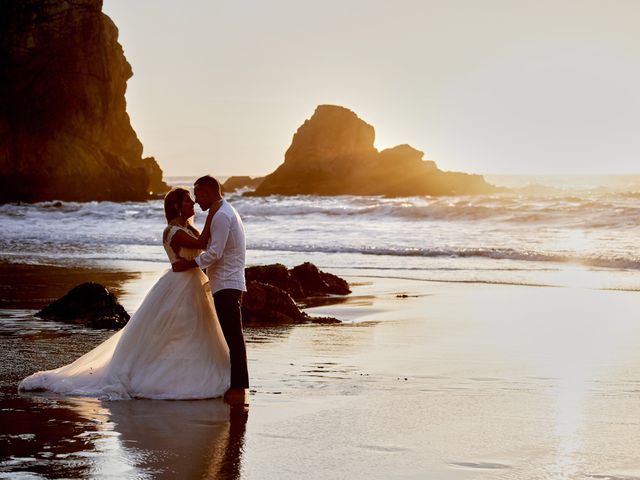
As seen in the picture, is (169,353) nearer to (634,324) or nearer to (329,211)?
(634,324)

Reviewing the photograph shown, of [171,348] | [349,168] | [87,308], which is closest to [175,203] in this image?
[171,348]

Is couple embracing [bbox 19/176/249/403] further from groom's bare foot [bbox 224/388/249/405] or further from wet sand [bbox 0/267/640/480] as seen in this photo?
wet sand [bbox 0/267/640/480]

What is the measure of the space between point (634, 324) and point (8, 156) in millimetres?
59146

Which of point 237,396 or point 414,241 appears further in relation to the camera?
point 414,241

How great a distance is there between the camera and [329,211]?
42.4m

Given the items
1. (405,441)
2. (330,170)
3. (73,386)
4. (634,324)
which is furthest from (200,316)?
(330,170)

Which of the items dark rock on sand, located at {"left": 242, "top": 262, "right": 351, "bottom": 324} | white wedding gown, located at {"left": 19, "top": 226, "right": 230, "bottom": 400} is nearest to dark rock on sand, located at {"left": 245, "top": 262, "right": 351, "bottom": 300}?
dark rock on sand, located at {"left": 242, "top": 262, "right": 351, "bottom": 324}

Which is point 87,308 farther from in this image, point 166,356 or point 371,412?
point 371,412

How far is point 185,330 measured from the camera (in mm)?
7297

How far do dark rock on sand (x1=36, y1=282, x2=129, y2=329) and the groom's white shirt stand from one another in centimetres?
383

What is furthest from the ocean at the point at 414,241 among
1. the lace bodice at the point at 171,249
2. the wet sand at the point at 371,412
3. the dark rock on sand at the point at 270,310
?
the lace bodice at the point at 171,249

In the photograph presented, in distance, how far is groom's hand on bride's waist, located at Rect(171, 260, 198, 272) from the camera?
7270 mm

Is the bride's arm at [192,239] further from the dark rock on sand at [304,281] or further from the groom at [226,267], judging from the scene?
the dark rock on sand at [304,281]

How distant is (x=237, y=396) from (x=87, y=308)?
4670 millimetres
